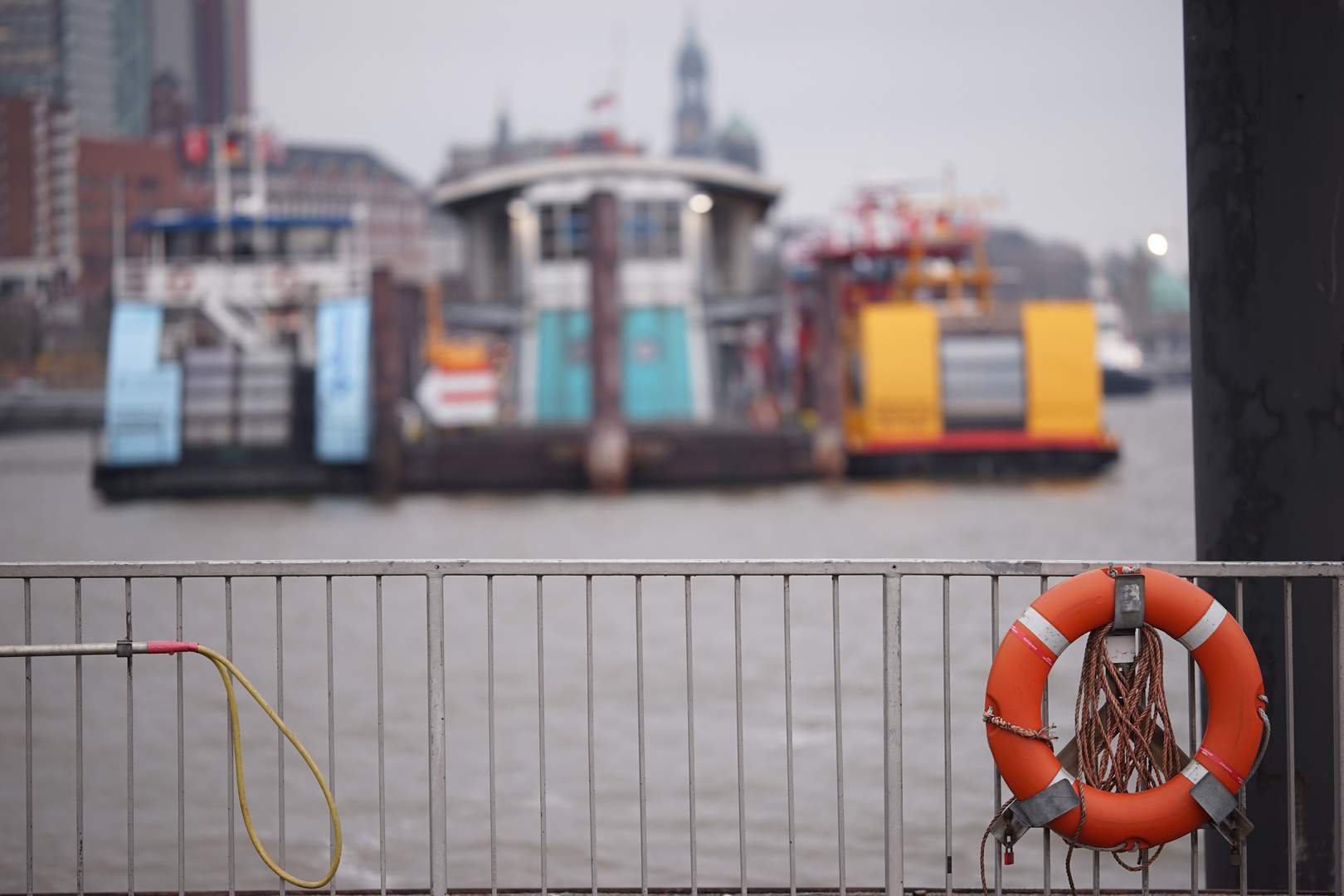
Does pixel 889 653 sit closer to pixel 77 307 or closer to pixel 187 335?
pixel 187 335

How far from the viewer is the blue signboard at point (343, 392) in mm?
34125

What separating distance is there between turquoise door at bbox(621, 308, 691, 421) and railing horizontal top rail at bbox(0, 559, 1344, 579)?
36.1 meters

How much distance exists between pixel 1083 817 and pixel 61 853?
7.44 m

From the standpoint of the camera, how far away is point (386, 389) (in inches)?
1293

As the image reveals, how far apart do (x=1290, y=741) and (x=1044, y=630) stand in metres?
0.88

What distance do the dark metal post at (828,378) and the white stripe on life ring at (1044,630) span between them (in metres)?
29.1

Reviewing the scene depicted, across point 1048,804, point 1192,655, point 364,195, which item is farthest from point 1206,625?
point 364,195

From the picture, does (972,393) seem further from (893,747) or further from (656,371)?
(893,747)

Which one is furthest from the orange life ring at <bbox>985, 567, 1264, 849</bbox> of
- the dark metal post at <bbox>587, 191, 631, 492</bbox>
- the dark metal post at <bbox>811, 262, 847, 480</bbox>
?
the dark metal post at <bbox>811, 262, 847, 480</bbox>

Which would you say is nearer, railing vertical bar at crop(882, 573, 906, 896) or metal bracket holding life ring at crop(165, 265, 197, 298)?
railing vertical bar at crop(882, 573, 906, 896)

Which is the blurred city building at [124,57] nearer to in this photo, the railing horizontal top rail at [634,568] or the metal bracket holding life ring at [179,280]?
the metal bracket holding life ring at [179,280]

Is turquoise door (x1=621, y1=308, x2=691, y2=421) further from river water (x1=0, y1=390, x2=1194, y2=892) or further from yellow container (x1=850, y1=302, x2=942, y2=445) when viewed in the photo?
river water (x1=0, y1=390, x2=1194, y2=892)

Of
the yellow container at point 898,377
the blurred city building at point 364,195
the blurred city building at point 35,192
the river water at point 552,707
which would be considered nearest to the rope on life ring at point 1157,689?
the river water at point 552,707

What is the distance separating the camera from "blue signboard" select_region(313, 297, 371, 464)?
1344 inches
